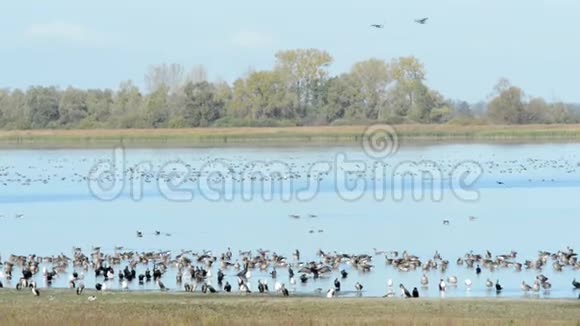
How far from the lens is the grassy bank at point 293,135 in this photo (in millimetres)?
88812

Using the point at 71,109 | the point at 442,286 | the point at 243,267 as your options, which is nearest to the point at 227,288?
the point at 243,267

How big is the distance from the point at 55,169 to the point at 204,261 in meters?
35.8

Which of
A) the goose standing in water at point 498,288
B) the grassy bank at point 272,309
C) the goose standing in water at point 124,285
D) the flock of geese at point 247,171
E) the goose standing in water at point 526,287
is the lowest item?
the goose standing in water at point 124,285

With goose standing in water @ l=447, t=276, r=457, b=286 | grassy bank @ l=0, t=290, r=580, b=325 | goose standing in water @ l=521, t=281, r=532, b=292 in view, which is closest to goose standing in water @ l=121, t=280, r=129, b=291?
grassy bank @ l=0, t=290, r=580, b=325

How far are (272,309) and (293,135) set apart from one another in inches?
2962

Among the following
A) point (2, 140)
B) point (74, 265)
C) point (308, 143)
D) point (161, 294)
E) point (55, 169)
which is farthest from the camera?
point (2, 140)

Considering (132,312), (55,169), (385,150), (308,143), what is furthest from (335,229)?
(308,143)

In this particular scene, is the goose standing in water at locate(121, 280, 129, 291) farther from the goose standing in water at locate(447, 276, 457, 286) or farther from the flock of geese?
the flock of geese

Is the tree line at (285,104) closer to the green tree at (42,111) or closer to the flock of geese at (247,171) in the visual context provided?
the green tree at (42,111)

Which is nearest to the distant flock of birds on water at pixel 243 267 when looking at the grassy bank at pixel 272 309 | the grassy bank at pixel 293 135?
the grassy bank at pixel 272 309

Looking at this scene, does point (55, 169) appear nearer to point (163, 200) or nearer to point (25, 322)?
point (163, 200)

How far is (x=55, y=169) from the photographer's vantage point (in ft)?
192

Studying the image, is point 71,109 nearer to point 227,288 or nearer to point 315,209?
point 315,209

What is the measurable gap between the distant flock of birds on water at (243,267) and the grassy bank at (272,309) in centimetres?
135
